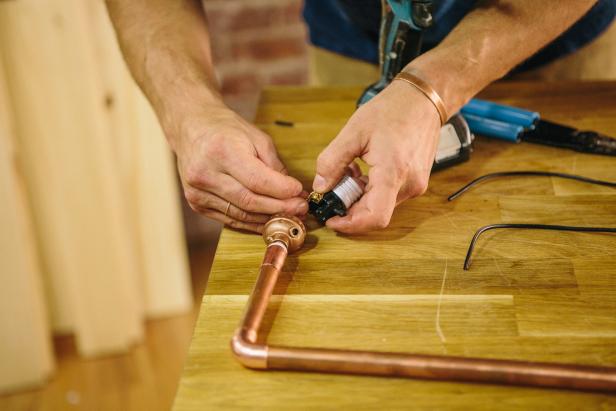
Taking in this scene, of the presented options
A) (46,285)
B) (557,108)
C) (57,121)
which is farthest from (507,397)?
(46,285)

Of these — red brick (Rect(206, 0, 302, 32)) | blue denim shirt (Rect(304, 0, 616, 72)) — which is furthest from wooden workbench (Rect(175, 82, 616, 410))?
red brick (Rect(206, 0, 302, 32))

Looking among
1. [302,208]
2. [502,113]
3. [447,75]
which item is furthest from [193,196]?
[502,113]

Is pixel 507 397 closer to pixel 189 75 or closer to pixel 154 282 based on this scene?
pixel 189 75

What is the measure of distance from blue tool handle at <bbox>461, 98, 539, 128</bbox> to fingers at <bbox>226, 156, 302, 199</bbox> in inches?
14.2

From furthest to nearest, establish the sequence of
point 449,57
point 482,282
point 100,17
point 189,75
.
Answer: point 100,17 < point 189,75 < point 449,57 < point 482,282

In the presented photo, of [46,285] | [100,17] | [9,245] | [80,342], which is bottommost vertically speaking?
[80,342]

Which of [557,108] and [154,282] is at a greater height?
[557,108]

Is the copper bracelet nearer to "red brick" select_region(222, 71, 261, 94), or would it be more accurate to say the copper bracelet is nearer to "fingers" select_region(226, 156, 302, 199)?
"fingers" select_region(226, 156, 302, 199)

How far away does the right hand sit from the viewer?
0.82 m

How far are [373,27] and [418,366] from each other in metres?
0.79

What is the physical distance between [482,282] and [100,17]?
1.23 metres

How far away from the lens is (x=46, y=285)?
1784 millimetres

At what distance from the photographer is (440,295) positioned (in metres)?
0.73

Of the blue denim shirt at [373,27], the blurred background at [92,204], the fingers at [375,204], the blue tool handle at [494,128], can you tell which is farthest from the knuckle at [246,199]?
the blurred background at [92,204]
